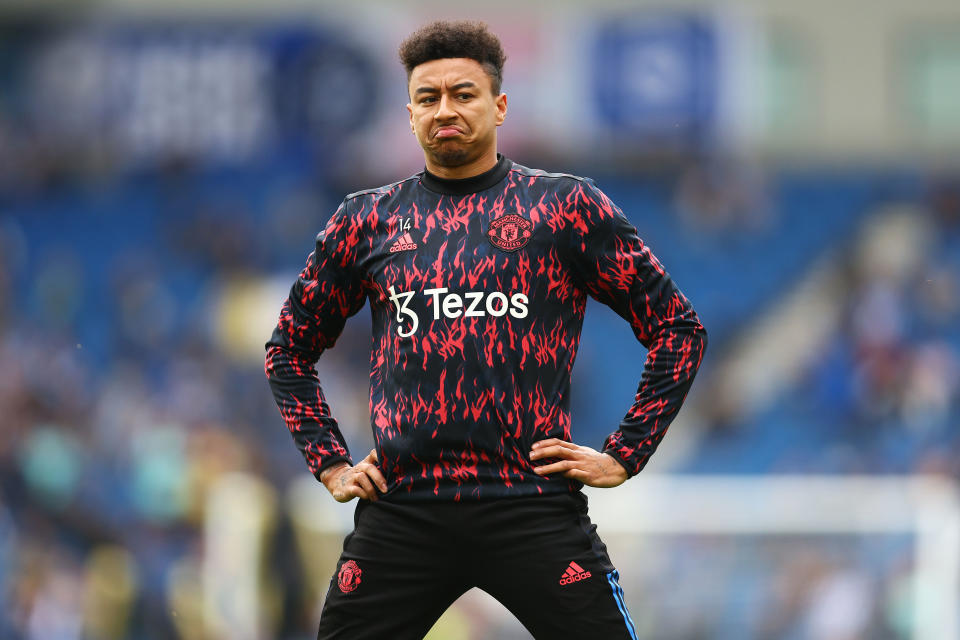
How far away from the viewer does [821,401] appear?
15.0 m

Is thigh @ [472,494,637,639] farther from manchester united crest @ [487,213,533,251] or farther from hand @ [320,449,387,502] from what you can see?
manchester united crest @ [487,213,533,251]

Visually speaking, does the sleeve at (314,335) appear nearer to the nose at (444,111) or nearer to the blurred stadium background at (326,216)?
the nose at (444,111)

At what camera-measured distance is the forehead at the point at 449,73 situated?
12.5 feet

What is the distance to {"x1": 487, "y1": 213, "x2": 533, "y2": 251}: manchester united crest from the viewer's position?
12.3 ft

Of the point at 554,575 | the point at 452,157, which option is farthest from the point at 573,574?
the point at 452,157

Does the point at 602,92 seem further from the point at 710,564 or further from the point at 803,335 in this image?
the point at 710,564

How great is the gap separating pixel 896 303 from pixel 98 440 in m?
7.99

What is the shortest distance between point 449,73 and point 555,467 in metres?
1.04

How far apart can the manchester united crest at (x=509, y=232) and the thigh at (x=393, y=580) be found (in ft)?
2.28

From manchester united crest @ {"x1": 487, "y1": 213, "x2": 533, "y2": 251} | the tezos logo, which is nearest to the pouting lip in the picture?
manchester united crest @ {"x1": 487, "y1": 213, "x2": 533, "y2": 251}

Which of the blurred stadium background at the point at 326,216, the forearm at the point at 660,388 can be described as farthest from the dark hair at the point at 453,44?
the blurred stadium background at the point at 326,216

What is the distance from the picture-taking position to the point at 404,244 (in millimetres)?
3793

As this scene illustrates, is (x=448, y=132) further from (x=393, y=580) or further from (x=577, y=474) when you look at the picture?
(x=393, y=580)

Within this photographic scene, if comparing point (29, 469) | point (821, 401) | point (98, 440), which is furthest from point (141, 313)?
point (821, 401)
